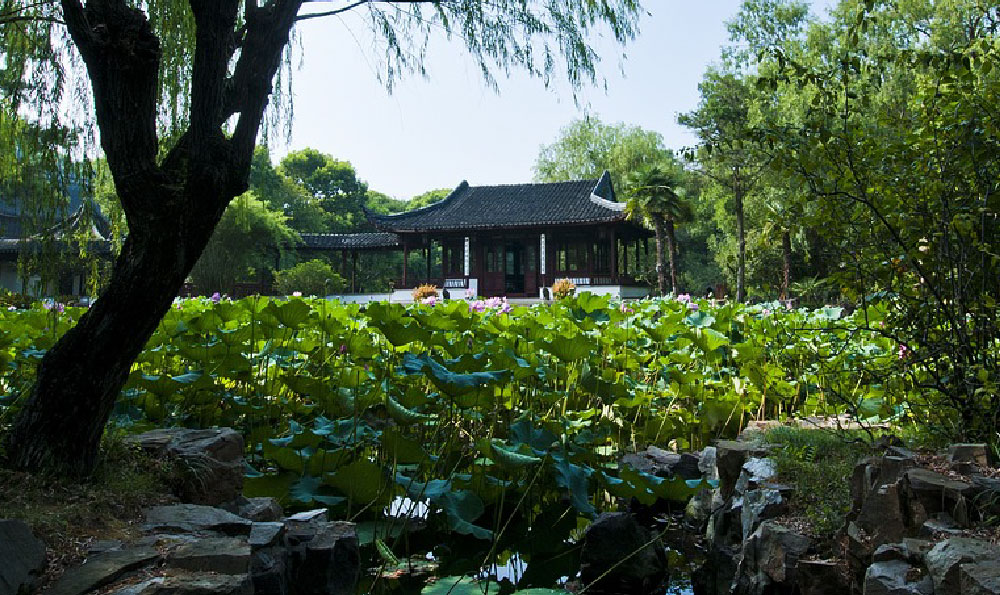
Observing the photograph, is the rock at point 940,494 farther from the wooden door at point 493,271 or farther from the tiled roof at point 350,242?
the tiled roof at point 350,242

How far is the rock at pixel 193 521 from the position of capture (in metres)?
1.90

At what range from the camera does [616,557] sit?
8.70ft

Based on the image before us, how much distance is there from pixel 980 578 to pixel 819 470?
3.52ft

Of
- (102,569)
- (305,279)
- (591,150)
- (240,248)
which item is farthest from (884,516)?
(591,150)

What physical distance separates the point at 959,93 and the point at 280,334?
9.91 ft

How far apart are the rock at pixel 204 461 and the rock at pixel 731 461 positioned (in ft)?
6.42

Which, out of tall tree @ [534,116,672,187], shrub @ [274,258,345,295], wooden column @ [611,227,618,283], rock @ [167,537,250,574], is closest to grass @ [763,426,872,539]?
rock @ [167,537,250,574]

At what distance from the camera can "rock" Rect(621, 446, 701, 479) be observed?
3.49 m

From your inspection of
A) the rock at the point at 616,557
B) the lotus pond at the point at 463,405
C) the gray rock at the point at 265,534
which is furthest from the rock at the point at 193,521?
the rock at the point at 616,557

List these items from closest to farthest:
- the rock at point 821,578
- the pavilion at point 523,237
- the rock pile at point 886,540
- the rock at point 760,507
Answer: the rock pile at point 886,540, the rock at point 821,578, the rock at point 760,507, the pavilion at point 523,237

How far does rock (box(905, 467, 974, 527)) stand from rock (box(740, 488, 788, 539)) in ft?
1.73

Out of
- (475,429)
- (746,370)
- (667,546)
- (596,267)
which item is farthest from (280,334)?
(596,267)

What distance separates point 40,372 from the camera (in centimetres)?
212

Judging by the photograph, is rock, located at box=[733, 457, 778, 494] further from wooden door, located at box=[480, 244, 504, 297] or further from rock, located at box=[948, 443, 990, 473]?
wooden door, located at box=[480, 244, 504, 297]
